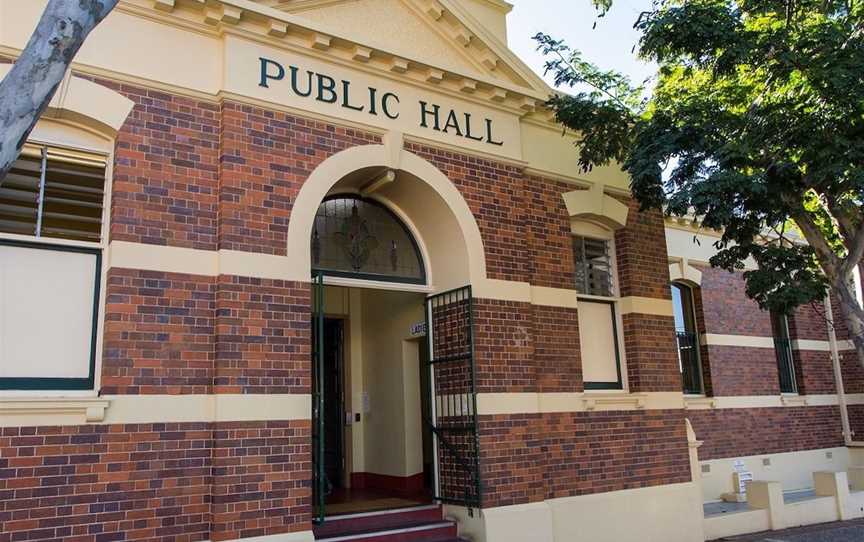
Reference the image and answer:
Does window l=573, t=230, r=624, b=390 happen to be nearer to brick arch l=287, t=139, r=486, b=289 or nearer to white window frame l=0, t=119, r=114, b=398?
brick arch l=287, t=139, r=486, b=289

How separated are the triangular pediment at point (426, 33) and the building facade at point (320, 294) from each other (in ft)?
0.11

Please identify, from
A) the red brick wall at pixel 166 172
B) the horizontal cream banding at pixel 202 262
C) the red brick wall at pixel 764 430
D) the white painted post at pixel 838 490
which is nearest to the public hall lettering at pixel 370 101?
the red brick wall at pixel 166 172

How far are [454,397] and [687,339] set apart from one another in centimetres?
740

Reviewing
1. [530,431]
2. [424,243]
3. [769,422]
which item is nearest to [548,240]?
[424,243]

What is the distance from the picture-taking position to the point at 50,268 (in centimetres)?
646

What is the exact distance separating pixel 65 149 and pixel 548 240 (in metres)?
5.76

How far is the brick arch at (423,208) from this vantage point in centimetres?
772

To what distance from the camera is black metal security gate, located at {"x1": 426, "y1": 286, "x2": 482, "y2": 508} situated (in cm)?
834

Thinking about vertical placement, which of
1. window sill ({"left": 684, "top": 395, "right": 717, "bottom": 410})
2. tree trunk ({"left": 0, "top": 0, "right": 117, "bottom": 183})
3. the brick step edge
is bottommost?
the brick step edge

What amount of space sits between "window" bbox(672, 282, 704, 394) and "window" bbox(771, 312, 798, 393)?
245 cm

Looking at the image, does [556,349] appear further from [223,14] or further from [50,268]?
[50,268]

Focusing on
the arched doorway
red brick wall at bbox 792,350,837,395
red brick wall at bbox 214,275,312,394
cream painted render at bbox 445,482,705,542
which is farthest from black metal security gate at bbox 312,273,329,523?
red brick wall at bbox 792,350,837,395

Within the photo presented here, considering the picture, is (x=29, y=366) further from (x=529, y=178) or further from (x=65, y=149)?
(x=529, y=178)

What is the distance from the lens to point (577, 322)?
383 inches
